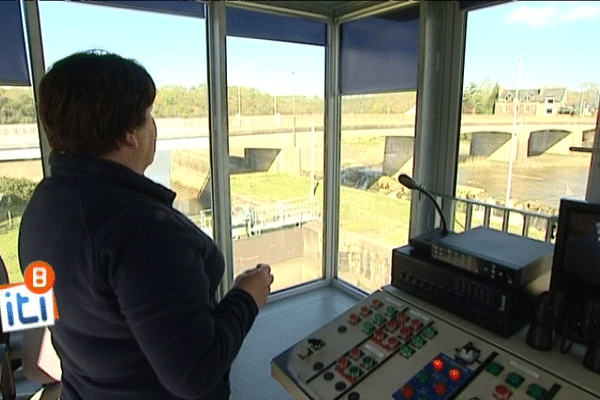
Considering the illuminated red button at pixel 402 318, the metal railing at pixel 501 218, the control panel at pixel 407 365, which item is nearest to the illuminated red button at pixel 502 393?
the control panel at pixel 407 365

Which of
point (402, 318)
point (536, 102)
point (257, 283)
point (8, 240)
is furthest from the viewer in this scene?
point (8, 240)

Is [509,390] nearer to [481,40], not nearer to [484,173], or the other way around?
[484,173]

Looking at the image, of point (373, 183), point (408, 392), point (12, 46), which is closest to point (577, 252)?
point (408, 392)

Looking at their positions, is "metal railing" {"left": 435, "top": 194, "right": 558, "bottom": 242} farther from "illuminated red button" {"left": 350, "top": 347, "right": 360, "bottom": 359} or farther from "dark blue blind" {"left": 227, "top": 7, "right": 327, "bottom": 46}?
"dark blue blind" {"left": 227, "top": 7, "right": 327, "bottom": 46}

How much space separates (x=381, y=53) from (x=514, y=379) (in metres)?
2.19

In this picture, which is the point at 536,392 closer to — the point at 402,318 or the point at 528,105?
the point at 402,318

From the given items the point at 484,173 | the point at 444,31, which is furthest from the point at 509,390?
the point at 444,31

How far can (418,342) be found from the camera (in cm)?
118

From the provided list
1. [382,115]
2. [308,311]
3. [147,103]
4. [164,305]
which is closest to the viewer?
[164,305]

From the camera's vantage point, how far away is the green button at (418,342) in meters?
1.17

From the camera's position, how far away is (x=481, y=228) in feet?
5.21

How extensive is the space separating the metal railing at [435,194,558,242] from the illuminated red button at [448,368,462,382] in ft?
3.23

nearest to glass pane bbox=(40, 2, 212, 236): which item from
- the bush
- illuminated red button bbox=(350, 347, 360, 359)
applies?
the bush

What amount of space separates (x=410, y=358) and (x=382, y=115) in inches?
76.9
